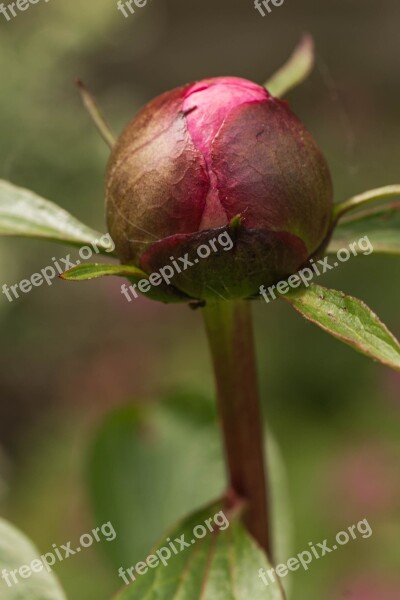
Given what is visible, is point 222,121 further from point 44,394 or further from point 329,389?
point 44,394

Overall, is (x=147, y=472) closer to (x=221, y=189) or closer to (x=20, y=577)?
(x=20, y=577)

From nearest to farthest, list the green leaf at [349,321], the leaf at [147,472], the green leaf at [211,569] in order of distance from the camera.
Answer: the green leaf at [349,321]
the green leaf at [211,569]
the leaf at [147,472]

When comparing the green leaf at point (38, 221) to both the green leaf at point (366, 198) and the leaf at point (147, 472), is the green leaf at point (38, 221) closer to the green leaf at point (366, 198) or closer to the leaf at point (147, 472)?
the green leaf at point (366, 198)

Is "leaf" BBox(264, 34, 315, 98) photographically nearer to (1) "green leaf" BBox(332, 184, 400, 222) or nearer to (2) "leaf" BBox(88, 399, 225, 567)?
(1) "green leaf" BBox(332, 184, 400, 222)

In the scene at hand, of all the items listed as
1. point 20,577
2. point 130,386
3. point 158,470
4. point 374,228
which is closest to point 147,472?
point 158,470

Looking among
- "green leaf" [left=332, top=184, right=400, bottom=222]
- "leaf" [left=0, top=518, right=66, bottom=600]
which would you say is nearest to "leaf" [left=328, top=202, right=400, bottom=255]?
"green leaf" [left=332, top=184, right=400, bottom=222]

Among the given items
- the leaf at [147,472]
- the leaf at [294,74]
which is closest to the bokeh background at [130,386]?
the leaf at [147,472]

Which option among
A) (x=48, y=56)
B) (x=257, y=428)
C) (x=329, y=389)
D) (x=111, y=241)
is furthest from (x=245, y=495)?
(x=329, y=389)
